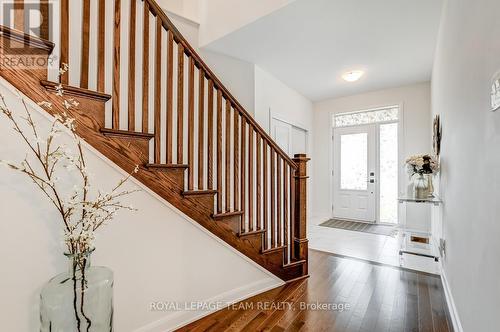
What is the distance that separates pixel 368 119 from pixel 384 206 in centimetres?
179

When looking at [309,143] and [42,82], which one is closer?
[42,82]

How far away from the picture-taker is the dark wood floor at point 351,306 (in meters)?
1.86

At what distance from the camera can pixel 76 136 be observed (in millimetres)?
1288

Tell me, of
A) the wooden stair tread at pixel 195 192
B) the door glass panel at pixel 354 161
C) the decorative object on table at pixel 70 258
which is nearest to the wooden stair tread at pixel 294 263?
the wooden stair tread at pixel 195 192

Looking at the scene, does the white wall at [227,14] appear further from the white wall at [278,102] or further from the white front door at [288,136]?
the white front door at [288,136]

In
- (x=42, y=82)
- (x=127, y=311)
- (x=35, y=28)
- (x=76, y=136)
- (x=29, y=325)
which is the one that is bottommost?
(x=127, y=311)

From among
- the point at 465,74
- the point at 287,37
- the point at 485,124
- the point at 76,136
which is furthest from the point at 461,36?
the point at 76,136

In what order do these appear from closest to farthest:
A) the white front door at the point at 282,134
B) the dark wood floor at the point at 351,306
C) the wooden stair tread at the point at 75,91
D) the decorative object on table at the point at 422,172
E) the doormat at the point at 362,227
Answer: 1. the wooden stair tread at the point at 75,91
2. the dark wood floor at the point at 351,306
3. the decorative object on table at the point at 422,172
4. the white front door at the point at 282,134
5. the doormat at the point at 362,227

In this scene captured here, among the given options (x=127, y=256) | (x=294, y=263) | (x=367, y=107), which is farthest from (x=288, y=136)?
(x=127, y=256)

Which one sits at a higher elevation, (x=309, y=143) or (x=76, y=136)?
(x=309, y=143)

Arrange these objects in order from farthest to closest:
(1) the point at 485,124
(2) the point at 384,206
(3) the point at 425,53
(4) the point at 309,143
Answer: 1. (4) the point at 309,143
2. (2) the point at 384,206
3. (3) the point at 425,53
4. (1) the point at 485,124

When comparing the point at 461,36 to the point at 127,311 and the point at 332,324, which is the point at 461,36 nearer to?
Answer: the point at 332,324

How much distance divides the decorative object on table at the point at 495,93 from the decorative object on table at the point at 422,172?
Result: 6.49 feet

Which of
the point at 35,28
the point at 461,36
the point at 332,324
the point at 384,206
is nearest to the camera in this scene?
the point at 35,28
